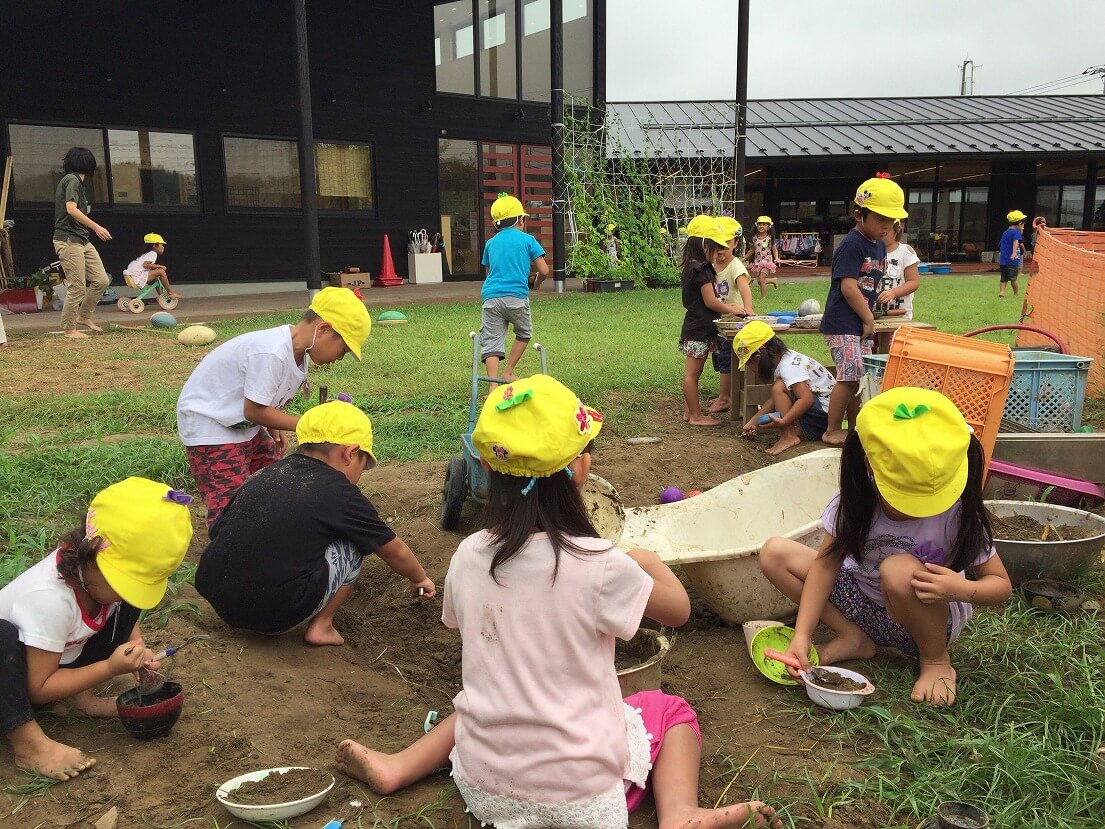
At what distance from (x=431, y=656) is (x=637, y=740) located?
124cm

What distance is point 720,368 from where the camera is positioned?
6742 millimetres

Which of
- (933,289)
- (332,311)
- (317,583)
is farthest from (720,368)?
(933,289)

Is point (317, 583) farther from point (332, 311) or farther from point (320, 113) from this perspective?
point (320, 113)

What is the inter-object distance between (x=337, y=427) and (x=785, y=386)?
3443 millimetres

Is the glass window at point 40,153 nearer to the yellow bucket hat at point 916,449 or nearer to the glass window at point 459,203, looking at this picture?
the glass window at point 459,203

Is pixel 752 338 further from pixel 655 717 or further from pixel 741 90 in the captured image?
pixel 741 90

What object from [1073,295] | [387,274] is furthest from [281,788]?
[387,274]

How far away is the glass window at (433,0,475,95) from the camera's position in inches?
713

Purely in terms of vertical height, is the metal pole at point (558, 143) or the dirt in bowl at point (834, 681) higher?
the metal pole at point (558, 143)

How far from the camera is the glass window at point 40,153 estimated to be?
44.0ft

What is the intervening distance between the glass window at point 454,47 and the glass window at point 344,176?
7.62ft

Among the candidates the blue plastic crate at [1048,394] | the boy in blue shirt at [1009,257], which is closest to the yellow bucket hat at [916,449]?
the blue plastic crate at [1048,394]

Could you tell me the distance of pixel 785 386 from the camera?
5.68 m

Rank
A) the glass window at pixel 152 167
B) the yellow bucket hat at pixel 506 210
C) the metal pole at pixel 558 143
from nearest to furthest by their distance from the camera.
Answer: the yellow bucket hat at pixel 506 210, the glass window at pixel 152 167, the metal pole at pixel 558 143
